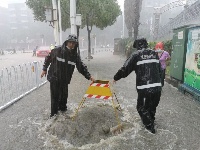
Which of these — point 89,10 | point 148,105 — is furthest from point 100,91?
point 89,10

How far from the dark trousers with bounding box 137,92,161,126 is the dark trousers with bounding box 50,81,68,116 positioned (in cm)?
192

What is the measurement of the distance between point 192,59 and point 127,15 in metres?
22.9

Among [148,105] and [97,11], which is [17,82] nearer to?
[148,105]

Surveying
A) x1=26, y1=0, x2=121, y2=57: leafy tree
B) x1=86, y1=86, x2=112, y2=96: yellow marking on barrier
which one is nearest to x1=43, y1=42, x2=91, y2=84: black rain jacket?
x1=86, y1=86, x2=112, y2=96: yellow marking on barrier

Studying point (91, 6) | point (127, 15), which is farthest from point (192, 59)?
point (127, 15)

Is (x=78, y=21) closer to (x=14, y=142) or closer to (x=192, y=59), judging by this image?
(x=192, y=59)

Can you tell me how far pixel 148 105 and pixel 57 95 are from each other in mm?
2214

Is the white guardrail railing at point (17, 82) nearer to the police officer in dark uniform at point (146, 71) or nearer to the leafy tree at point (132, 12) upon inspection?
the police officer in dark uniform at point (146, 71)

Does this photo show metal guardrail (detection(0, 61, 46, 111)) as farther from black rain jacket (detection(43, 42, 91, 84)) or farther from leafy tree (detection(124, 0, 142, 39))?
leafy tree (detection(124, 0, 142, 39))

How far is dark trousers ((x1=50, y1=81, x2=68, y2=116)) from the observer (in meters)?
5.51

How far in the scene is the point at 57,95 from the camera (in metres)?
5.61

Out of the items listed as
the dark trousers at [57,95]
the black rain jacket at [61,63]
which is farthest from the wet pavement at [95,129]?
the black rain jacket at [61,63]

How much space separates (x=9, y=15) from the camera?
95.1 m

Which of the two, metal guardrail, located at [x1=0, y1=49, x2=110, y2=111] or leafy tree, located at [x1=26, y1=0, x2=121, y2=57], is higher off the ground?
leafy tree, located at [x1=26, y1=0, x2=121, y2=57]
